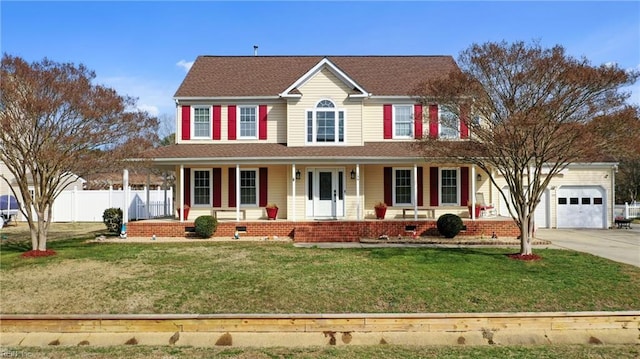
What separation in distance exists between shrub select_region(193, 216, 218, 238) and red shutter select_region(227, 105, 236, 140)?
4.49m

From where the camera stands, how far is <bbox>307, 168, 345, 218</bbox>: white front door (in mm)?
19047

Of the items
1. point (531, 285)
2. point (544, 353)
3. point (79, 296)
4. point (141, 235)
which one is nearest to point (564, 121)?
point (531, 285)

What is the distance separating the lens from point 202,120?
20141mm

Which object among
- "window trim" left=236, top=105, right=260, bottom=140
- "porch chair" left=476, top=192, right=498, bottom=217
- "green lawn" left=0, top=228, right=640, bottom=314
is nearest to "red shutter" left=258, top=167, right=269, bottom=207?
"window trim" left=236, top=105, right=260, bottom=140

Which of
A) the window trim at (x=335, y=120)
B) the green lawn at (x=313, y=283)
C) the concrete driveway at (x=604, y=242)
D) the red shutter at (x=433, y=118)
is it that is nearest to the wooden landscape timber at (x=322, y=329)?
the green lawn at (x=313, y=283)

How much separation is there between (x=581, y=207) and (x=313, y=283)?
61.1 feet

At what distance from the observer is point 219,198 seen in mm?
19422

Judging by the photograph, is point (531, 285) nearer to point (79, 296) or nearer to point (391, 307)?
point (391, 307)

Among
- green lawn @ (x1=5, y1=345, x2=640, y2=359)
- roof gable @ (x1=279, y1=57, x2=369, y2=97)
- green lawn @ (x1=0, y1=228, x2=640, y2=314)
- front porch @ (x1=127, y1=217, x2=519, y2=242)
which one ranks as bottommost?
green lawn @ (x1=5, y1=345, x2=640, y2=359)

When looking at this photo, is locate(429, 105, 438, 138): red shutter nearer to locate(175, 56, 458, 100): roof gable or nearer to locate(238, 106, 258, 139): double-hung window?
locate(175, 56, 458, 100): roof gable

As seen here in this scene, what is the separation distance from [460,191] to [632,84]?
360 inches

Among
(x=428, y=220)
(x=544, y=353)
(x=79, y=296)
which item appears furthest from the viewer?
(x=428, y=220)

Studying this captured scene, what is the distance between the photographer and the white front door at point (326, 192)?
62.5 feet

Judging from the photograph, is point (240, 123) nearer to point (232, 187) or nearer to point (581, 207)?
point (232, 187)
